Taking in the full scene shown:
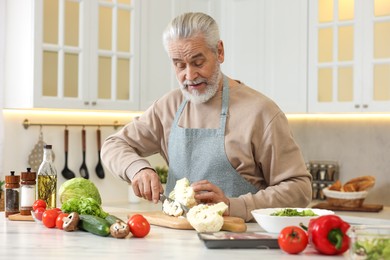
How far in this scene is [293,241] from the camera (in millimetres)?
2068

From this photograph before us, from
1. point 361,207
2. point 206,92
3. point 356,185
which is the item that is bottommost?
point 361,207

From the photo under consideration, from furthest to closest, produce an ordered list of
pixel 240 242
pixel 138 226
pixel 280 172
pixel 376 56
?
pixel 376 56, pixel 280 172, pixel 138 226, pixel 240 242

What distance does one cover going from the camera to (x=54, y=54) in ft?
15.8

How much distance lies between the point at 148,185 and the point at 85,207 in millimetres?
296

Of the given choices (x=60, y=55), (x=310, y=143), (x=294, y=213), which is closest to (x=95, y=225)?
(x=294, y=213)

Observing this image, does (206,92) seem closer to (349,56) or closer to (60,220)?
(60,220)

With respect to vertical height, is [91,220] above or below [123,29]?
below

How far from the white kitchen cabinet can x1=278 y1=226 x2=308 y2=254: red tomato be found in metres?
3.04

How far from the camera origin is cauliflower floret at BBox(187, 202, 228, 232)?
243cm

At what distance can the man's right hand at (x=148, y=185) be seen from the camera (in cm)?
277

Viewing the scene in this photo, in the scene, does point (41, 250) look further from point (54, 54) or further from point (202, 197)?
point (54, 54)

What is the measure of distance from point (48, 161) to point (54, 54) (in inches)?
81.4

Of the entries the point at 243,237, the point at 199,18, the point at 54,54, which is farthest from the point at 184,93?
Result: the point at 54,54

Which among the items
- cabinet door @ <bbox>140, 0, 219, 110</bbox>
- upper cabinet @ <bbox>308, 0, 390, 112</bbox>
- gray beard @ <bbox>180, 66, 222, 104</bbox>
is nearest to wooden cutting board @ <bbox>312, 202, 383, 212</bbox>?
upper cabinet @ <bbox>308, 0, 390, 112</bbox>
